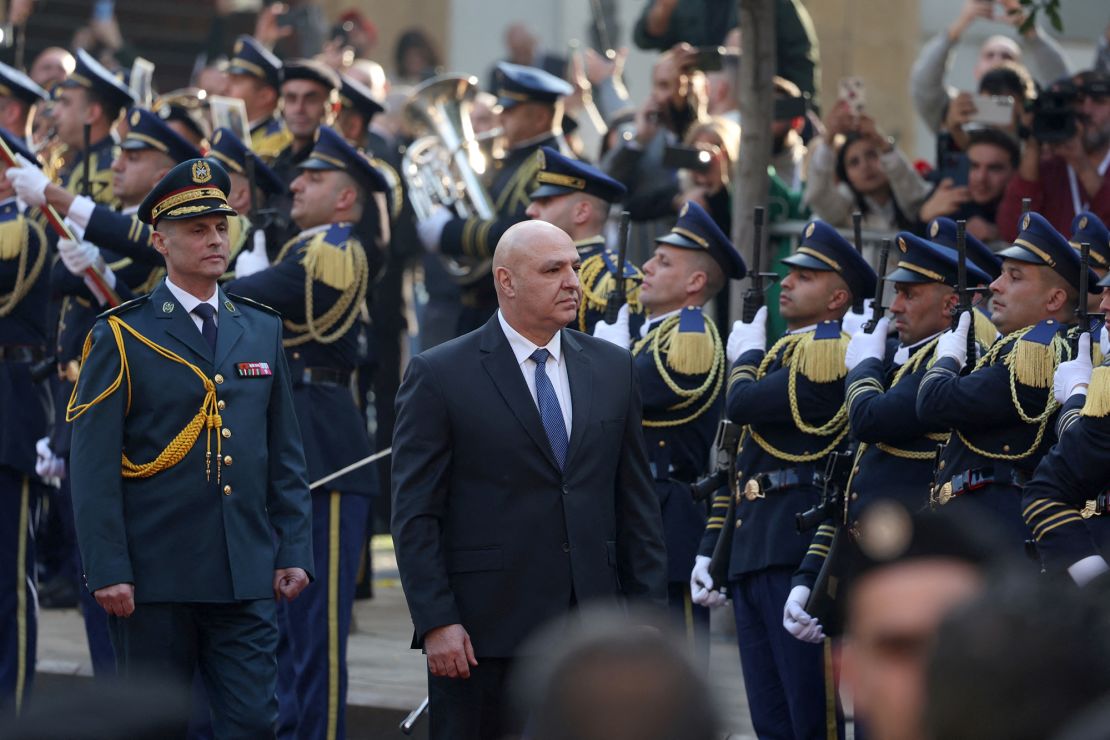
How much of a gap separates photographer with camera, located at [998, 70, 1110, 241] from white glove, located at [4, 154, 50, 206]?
4106 mm

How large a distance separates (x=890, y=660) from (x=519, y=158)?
26.3 feet

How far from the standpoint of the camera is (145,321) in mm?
6859

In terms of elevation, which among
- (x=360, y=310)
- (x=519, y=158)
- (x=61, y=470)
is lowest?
(x=61, y=470)

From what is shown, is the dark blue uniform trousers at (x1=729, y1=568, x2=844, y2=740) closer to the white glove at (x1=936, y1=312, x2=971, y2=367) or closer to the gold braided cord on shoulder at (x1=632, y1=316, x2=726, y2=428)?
the gold braided cord on shoulder at (x1=632, y1=316, x2=726, y2=428)

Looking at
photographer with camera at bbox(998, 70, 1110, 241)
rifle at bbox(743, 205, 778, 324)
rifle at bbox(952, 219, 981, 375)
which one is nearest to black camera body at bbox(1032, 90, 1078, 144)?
photographer with camera at bbox(998, 70, 1110, 241)

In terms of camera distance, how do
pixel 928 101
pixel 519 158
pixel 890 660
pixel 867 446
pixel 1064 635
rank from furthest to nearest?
pixel 928 101, pixel 519 158, pixel 867 446, pixel 890 660, pixel 1064 635

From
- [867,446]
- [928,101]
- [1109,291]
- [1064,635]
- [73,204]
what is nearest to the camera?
[1064,635]

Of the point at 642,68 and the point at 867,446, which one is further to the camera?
the point at 642,68

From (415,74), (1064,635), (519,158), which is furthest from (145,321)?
(415,74)

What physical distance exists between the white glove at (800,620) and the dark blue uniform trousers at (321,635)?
2.05 metres

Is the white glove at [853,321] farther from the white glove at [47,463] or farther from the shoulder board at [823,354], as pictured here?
the white glove at [47,463]

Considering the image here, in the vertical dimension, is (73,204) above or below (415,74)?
below

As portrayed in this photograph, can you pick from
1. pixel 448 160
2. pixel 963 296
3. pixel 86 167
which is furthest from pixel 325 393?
pixel 448 160

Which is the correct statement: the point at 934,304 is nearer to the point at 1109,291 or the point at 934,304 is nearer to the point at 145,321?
the point at 1109,291
